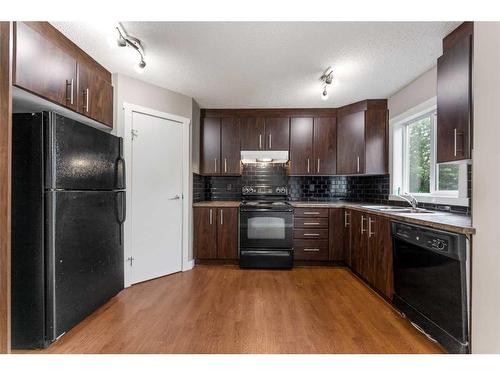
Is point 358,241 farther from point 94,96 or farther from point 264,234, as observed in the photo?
point 94,96

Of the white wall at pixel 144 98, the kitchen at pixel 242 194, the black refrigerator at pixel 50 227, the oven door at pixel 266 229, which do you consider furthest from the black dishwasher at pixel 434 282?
the white wall at pixel 144 98

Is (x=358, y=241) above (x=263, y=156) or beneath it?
beneath

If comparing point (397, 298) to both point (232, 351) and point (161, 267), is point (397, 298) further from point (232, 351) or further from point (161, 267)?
point (161, 267)

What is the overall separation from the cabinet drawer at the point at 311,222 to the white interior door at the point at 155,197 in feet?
4.97

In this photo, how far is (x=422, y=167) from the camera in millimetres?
2734

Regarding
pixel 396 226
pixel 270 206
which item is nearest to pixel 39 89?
pixel 270 206

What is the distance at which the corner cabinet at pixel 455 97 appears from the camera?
5.06ft

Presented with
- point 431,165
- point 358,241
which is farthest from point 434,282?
point 431,165

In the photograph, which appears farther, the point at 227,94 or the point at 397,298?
the point at 227,94

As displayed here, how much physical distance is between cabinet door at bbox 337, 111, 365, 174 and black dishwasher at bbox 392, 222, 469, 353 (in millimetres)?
1520

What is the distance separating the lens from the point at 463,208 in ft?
6.62

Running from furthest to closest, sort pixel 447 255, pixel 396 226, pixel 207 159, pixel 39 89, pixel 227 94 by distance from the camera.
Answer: pixel 207 159 < pixel 227 94 < pixel 396 226 < pixel 39 89 < pixel 447 255

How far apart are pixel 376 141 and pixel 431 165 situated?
78 centimetres
